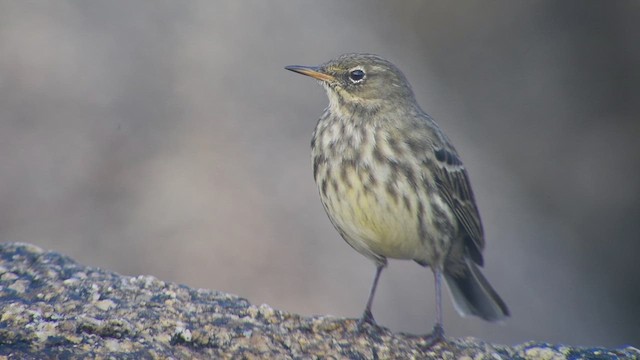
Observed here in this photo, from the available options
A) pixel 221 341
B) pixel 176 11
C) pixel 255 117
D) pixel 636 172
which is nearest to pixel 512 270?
pixel 636 172

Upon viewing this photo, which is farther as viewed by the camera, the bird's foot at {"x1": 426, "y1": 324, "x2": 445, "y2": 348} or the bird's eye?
the bird's eye

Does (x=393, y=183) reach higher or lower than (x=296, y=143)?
lower

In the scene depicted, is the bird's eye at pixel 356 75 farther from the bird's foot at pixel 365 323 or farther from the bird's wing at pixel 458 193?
the bird's foot at pixel 365 323

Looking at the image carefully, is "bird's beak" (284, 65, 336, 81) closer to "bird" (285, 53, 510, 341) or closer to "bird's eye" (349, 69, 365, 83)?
"bird" (285, 53, 510, 341)

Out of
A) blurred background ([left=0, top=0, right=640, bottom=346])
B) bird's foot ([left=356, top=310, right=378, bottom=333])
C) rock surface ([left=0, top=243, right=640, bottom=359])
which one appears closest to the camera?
rock surface ([left=0, top=243, right=640, bottom=359])

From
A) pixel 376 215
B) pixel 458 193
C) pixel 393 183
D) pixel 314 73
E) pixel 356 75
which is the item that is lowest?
pixel 376 215

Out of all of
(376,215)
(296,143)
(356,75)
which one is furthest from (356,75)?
(296,143)

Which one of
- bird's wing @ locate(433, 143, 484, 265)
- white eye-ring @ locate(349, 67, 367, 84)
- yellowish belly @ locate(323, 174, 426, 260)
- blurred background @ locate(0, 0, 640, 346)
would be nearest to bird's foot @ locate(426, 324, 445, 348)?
yellowish belly @ locate(323, 174, 426, 260)

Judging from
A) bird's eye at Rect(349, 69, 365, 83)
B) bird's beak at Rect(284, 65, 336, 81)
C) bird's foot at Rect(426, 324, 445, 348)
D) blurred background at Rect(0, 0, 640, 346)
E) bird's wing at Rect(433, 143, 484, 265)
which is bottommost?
bird's foot at Rect(426, 324, 445, 348)

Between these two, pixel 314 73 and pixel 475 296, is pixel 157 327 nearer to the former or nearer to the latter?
pixel 314 73
